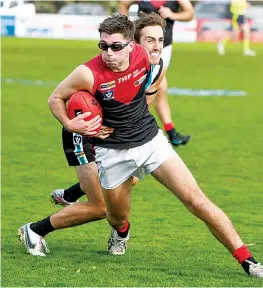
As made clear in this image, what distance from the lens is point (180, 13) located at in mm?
14922

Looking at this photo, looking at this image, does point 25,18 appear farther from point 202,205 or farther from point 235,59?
point 202,205

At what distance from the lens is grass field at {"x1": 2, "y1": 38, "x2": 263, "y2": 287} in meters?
7.57

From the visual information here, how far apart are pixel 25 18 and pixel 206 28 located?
924 centimetres

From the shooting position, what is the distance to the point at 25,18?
154ft

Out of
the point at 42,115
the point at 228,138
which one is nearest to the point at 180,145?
the point at 228,138

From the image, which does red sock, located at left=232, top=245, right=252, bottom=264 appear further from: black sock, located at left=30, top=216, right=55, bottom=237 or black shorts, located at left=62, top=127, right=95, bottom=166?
black sock, located at left=30, top=216, right=55, bottom=237

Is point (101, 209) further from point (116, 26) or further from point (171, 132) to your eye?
point (171, 132)

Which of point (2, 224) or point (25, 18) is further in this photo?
point (25, 18)

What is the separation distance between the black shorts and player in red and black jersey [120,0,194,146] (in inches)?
226

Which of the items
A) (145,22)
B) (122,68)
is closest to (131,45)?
(122,68)

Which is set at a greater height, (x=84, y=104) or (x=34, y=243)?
(x=84, y=104)

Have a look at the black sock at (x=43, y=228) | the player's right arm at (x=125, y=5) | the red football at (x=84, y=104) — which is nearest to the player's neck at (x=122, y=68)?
the red football at (x=84, y=104)

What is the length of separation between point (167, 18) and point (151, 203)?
4637 mm

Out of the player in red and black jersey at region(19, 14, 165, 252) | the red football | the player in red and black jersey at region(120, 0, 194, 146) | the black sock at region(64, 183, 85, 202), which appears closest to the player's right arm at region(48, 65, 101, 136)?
the red football
